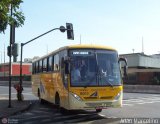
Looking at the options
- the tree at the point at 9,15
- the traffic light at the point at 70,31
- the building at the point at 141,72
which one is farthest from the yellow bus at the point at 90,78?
the building at the point at 141,72

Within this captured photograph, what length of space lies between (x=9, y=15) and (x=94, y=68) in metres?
4.79

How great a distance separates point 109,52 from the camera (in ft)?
54.3

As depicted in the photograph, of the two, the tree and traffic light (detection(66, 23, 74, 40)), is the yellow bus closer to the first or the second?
the tree

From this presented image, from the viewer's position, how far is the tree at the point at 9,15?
1189 cm

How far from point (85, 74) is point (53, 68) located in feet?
12.6

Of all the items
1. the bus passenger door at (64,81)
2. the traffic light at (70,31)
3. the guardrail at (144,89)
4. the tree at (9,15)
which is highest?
the traffic light at (70,31)

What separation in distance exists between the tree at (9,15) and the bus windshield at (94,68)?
386 cm

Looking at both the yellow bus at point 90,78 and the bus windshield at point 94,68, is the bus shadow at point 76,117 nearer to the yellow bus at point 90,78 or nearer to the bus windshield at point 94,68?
the yellow bus at point 90,78

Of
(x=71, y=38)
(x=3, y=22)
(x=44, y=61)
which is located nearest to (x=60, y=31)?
(x=71, y=38)

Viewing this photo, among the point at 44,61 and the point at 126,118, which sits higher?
the point at 44,61

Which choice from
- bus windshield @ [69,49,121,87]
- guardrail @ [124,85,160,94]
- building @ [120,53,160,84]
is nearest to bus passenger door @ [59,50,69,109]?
bus windshield @ [69,49,121,87]

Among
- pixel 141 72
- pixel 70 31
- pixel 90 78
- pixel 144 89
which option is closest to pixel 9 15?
pixel 90 78

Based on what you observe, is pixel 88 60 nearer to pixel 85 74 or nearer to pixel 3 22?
pixel 85 74

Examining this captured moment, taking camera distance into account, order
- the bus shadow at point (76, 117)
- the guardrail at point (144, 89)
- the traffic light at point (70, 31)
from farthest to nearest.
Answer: the guardrail at point (144, 89)
the traffic light at point (70, 31)
the bus shadow at point (76, 117)
